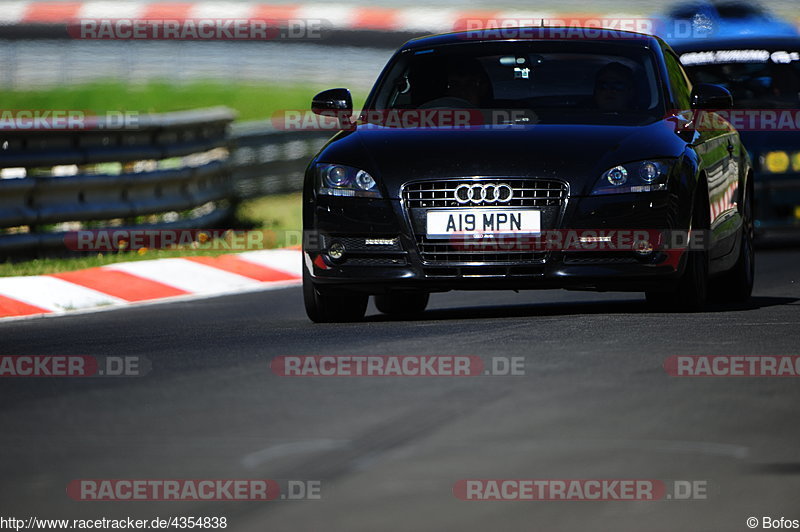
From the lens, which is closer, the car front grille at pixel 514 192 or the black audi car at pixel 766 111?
the car front grille at pixel 514 192

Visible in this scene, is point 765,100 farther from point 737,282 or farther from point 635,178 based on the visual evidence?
point 635,178

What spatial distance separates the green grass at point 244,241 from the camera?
13109 mm

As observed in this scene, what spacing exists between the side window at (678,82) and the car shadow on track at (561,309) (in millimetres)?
1136

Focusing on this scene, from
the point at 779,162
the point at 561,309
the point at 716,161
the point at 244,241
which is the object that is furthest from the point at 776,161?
the point at 561,309

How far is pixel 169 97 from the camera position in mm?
30406

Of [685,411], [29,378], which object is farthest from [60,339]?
[685,411]

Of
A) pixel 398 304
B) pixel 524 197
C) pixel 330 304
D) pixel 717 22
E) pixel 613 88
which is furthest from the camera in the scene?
pixel 717 22

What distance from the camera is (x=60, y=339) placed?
8.73 meters

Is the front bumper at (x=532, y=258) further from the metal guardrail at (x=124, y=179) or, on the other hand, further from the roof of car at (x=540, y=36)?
the metal guardrail at (x=124, y=179)

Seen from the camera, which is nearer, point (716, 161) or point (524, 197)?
point (524, 197)

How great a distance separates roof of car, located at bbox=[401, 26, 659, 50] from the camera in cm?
1009

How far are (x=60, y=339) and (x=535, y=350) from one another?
2666 mm

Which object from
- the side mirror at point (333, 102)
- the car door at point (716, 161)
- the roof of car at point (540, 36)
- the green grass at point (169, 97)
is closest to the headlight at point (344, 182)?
the side mirror at point (333, 102)

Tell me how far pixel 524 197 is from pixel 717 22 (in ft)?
44.7
